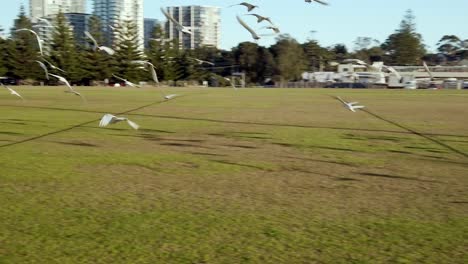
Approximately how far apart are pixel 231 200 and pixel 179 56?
75.9 m

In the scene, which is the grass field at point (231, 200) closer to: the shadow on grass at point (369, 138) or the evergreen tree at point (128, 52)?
the shadow on grass at point (369, 138)

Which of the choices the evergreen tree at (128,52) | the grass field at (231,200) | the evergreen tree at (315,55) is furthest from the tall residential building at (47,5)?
the evergreen tree at (315,55)

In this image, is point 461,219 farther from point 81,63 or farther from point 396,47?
point 396,47

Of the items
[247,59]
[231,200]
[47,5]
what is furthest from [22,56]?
[231,200]

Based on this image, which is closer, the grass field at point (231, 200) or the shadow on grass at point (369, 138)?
the grass field at point (231, 200)

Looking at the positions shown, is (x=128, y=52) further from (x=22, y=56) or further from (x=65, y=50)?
(x=22, y=56)

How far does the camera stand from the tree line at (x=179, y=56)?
69250 mm

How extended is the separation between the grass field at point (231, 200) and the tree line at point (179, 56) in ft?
95.9

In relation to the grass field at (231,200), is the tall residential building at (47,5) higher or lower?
higher

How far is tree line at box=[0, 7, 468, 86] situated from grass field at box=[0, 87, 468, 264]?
29.2 metres

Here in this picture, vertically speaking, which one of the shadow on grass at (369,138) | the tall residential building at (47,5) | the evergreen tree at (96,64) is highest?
the tall residential building at (47,5)

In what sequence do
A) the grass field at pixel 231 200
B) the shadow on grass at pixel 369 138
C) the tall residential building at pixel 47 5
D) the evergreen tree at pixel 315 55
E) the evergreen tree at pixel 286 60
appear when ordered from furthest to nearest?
the evergreen tree at pixel 315 55 < the evergreen tree at pixel 286 60 < the tall residential building at pixel 47 5 < the shadow on grass at pixel 369 138 < the grass field at pixel 231 200

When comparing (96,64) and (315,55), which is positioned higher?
(315,55)

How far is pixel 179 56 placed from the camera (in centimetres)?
8062
